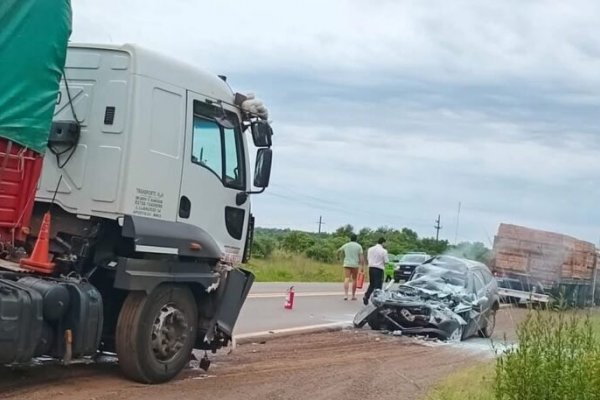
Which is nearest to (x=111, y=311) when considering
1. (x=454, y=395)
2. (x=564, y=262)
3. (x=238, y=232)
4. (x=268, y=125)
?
(x=238, y=232)

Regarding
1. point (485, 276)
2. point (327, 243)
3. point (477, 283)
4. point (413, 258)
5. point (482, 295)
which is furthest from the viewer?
point (327, 243)

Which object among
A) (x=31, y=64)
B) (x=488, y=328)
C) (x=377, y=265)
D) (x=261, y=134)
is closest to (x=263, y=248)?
(x=377, y=265)

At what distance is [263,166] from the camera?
1032 cm

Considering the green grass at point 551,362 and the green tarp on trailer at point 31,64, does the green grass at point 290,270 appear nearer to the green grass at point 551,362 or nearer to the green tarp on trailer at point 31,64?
the green tarp on trailer at point 31,64

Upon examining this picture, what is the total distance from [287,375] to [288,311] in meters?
9.16

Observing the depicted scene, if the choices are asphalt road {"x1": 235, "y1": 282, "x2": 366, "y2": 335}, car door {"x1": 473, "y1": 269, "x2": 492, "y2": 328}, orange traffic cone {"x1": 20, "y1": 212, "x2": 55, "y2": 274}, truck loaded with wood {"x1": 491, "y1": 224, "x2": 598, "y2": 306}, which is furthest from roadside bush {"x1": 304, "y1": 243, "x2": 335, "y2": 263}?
orange traffic cone {"x1": 20, "y1": 212, "x2": 55, "y2": 274}

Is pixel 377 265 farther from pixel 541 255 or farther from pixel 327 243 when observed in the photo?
pixel 327 243

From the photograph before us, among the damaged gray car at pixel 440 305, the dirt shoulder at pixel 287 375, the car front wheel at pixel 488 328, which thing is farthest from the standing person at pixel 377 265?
the dirt shoulder at pixel 287 375

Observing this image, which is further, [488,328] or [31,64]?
[488,328]

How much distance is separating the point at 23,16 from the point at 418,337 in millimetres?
10302

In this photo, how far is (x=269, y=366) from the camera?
11141mm

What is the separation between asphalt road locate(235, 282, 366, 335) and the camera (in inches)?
645

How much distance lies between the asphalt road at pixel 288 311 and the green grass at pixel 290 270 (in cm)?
1146

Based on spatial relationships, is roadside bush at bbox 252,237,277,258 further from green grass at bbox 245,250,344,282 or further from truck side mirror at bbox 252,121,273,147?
truck side mirror at bbox 252,121,273,147
